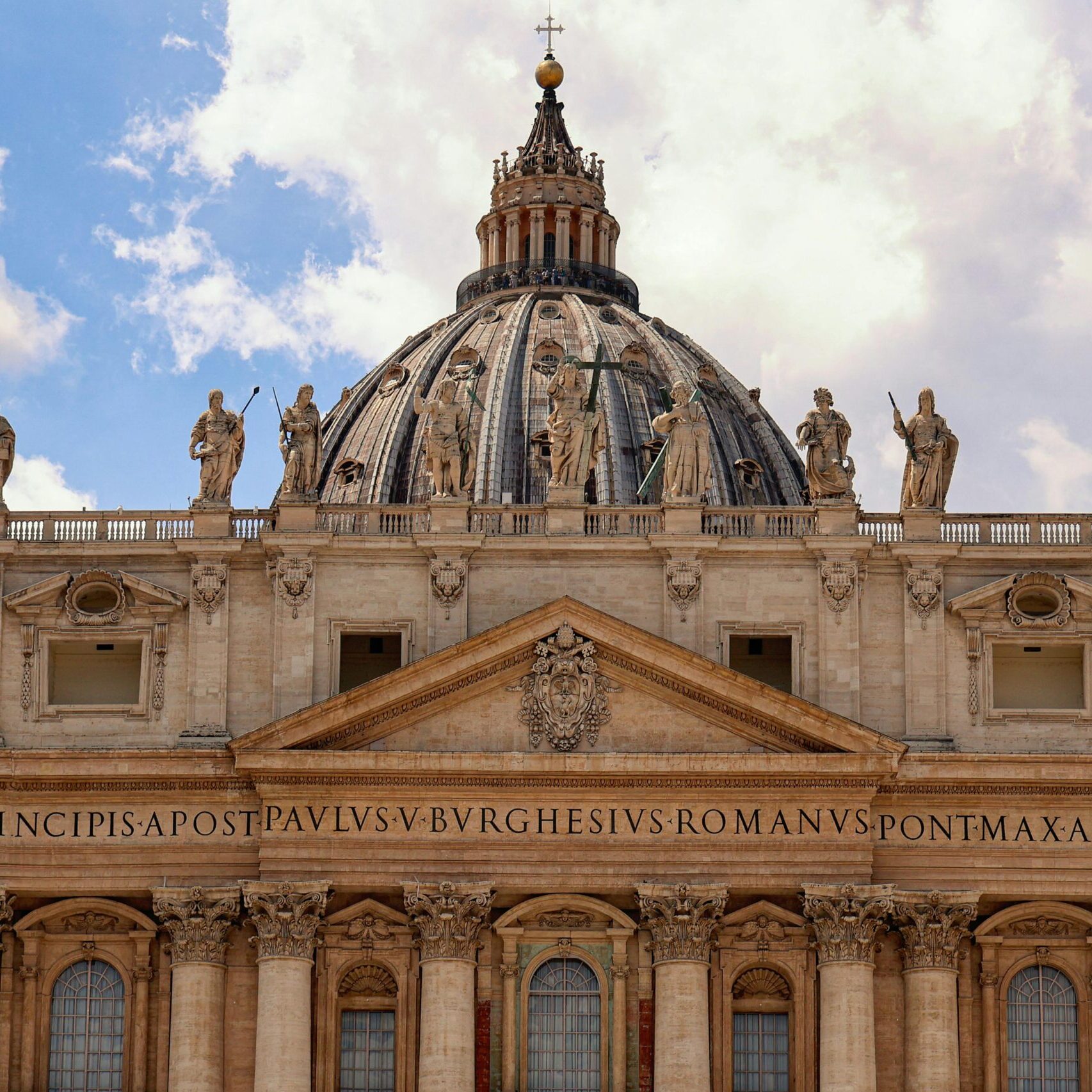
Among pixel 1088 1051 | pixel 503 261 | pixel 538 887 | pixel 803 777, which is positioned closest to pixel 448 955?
pixel 538 887

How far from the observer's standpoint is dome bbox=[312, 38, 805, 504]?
4232 inches

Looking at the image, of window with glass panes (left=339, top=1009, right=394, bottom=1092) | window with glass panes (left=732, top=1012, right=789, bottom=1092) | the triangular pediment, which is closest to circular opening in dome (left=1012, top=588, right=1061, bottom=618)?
the triangular pediment

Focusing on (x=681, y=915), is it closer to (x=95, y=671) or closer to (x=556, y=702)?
(x=556, y=702)

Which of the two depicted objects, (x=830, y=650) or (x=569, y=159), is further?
(x=569, y=159)

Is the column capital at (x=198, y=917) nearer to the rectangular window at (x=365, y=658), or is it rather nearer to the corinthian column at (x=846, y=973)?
the rectangular window at (x=365, y=658)

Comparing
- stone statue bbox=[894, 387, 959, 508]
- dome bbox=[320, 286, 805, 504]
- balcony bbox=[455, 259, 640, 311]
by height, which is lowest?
stone statue bbox=[894, 387, 959, 508]

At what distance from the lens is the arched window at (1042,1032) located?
61719mm

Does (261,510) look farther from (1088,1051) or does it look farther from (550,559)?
(1088,1051)

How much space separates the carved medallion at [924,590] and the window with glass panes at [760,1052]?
875cm

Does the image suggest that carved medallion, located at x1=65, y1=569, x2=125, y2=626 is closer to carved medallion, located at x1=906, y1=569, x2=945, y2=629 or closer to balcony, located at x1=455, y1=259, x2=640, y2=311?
carved medallion, located at x1=906, y1=569, x2=945, y2=629

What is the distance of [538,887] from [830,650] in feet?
25.8

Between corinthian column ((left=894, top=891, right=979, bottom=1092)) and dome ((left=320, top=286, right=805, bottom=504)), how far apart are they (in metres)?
43.1

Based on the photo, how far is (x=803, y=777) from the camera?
6109cm


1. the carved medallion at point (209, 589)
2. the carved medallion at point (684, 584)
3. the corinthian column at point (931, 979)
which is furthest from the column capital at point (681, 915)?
the carved medallion at point (209, 589)
